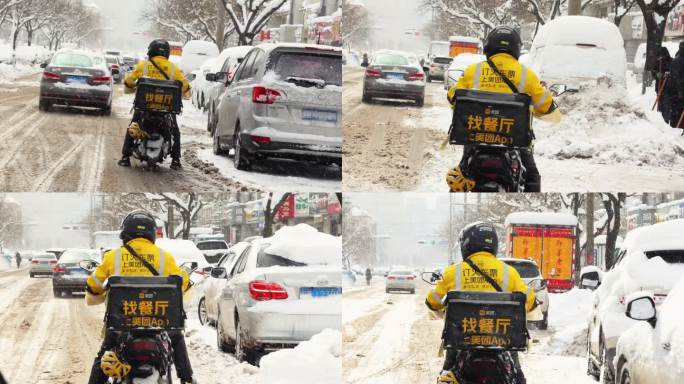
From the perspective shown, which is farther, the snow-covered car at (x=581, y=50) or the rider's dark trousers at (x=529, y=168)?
A: the snow-covered car at (x=581, y=50)

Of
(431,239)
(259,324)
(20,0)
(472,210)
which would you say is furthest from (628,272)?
(20,0)

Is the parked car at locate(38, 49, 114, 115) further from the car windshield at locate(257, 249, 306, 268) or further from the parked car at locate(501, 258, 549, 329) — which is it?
the parked car at locate(501, 258, 549, 329)

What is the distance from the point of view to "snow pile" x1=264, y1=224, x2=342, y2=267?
31.4 feet

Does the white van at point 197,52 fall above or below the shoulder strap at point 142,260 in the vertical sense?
above

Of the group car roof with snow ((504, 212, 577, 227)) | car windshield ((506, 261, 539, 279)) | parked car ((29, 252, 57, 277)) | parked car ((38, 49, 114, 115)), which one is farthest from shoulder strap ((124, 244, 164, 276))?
car roof with snow ((504, 212, 577, 227))

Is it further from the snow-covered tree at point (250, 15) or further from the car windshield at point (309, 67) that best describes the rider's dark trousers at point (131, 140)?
the snow-covered tree at point (250, 15)

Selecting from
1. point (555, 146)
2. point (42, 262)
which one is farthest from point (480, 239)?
point (42, 262)

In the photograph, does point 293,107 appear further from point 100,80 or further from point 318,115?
point 100,80

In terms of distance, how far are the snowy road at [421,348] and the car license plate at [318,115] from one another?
5.71 feet

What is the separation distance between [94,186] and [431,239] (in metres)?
3.76

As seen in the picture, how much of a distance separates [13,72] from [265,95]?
14.6 feet

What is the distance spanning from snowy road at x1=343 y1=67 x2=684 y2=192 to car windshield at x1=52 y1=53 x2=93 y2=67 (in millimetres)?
3700

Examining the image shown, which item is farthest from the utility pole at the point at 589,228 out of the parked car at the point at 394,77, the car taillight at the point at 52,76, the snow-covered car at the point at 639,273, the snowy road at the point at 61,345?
the car taillight at the point at 52,76

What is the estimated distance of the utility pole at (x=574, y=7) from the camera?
12555 millimetres
